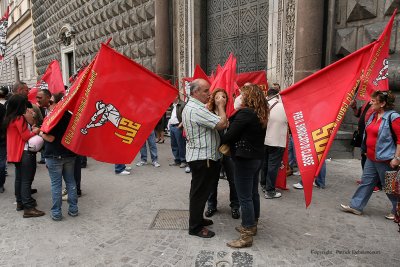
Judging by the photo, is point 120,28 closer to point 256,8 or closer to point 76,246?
point 256,8

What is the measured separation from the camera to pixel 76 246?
3.51 meters

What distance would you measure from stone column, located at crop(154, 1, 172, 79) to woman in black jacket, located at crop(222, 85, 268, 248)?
891 centimetres

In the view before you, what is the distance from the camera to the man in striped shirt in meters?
3.46

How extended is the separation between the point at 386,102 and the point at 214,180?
220 cm

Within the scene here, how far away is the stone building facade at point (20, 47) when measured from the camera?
29406 mm

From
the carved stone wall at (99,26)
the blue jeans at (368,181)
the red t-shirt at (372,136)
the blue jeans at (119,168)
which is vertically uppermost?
the carved stone wall at (99,26)

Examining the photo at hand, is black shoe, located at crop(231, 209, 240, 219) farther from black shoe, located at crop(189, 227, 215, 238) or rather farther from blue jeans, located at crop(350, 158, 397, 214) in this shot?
blue jeans, located at crop(350, 158, 397, 214)

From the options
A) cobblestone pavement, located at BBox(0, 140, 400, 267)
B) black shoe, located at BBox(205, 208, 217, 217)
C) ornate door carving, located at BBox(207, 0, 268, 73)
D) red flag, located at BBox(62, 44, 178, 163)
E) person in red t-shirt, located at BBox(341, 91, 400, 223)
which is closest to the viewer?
cobblestone pavement, located at BBox(0, 140, 400, 267)

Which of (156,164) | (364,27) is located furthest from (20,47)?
(364,27)

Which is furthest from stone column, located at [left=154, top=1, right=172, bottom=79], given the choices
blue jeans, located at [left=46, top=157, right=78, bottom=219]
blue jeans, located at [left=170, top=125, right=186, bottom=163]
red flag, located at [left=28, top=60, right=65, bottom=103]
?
blue jeans, located at [left=46, top=157, right=78, bottom=219]

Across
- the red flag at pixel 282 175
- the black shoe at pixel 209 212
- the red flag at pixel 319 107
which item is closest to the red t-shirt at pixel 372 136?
the red flag at pixel 319 107

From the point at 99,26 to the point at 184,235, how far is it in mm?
14256

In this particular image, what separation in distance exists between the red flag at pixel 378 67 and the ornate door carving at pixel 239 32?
517 centimetres

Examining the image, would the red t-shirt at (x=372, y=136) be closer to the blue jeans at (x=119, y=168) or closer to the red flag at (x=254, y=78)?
the red flag at (x=254, y=78)
